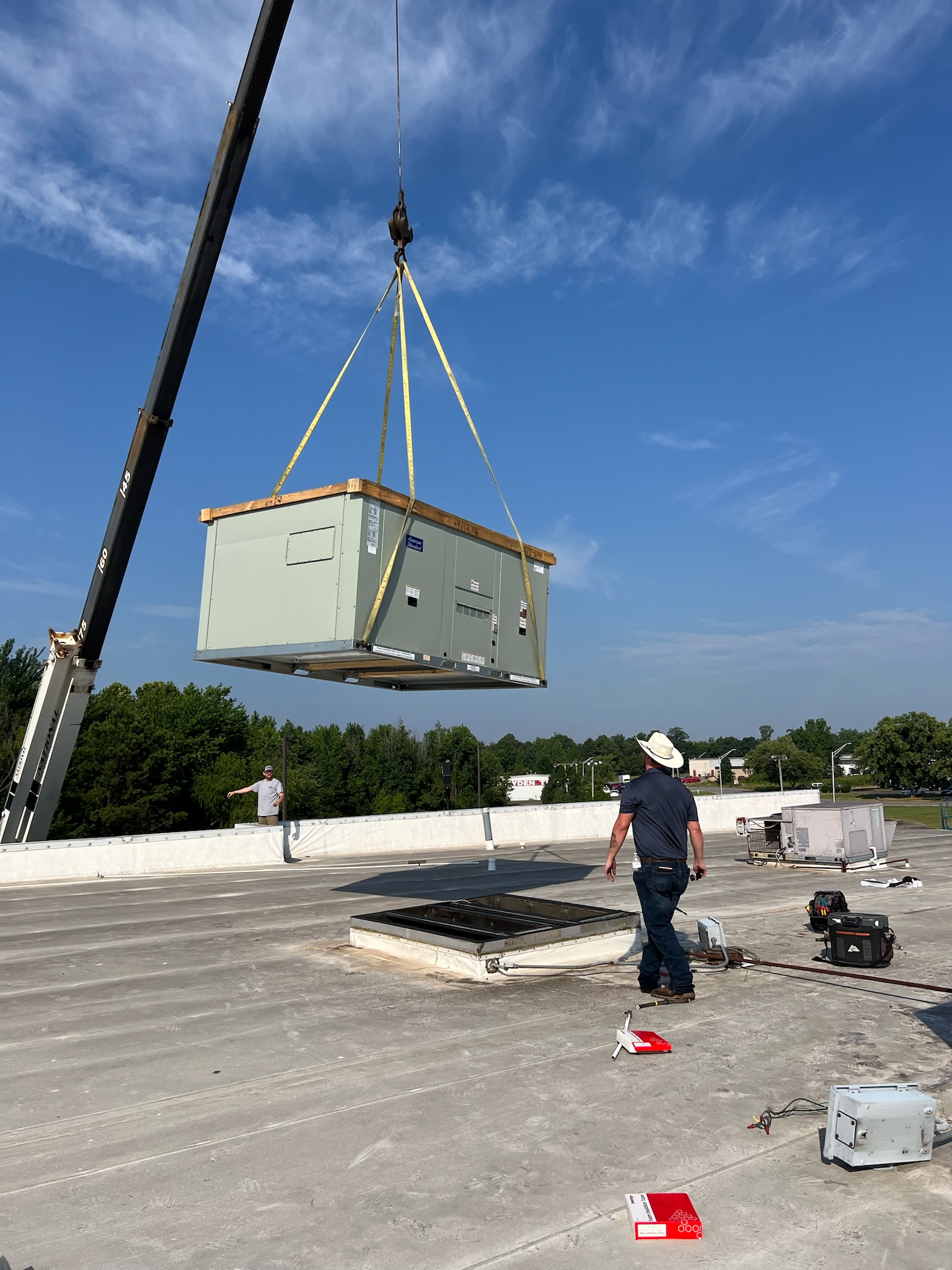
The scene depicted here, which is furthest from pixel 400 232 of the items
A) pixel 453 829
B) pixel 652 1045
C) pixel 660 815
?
pixel 453 829

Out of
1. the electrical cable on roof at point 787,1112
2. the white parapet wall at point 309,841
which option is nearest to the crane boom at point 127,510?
the white parapet wall at point 309,841

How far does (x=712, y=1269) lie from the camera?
2.83 m

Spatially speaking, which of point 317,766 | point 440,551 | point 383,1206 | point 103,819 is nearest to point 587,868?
point 440,551

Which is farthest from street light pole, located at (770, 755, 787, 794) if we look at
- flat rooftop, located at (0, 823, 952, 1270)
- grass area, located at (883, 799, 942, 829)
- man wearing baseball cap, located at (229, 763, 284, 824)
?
flat rooftop, located at (0, 823, 952, 1270)

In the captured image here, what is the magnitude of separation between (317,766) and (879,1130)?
103832mm

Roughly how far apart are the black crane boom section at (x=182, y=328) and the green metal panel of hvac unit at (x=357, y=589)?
732 cm

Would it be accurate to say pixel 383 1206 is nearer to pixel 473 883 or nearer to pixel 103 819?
pixel 473 883

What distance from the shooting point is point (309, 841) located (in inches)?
A: 728

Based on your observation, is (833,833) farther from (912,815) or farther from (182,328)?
(912,815)

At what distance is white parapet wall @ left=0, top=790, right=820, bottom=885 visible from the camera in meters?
14.8

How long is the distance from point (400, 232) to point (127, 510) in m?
7.78

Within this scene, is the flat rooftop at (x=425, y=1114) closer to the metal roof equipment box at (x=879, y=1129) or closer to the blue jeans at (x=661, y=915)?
the metal roof equipment box at (x=879, y=1129)

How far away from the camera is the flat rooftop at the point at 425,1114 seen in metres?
3.02

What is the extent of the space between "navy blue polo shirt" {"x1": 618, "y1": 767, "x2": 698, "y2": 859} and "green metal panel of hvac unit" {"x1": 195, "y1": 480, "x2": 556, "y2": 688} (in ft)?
9.08
